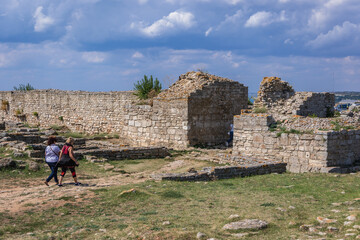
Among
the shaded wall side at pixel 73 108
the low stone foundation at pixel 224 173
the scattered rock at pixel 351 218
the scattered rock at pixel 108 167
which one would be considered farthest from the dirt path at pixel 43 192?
the shaded wall side at pixel 73 108

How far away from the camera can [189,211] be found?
726 centimetres

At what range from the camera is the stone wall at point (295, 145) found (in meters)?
11.7

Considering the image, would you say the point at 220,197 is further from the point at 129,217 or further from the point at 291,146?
the point at 291,146

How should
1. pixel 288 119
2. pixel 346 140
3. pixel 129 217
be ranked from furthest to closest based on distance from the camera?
pixel 288 119 → pixel 346 140 → pixel 129 217

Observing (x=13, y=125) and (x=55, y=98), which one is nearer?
(x=13, y=125)

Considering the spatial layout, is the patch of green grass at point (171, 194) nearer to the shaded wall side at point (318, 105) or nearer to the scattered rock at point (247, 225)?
the scattered rock at point (247, 225)

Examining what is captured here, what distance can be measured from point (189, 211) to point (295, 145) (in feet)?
20.1

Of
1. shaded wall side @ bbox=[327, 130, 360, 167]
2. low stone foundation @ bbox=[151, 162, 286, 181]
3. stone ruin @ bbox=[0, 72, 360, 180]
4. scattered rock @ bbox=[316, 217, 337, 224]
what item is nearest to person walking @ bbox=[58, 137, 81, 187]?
low stone foundation @ bbox=[151, 162, 286, 181]

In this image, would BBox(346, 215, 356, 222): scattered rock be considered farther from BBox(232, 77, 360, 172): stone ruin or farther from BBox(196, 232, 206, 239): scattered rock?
BBox(232, 77, 360, 172): stone ruin

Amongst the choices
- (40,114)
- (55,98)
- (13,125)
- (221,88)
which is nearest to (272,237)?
(221,88)

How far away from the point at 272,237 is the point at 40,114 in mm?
27956

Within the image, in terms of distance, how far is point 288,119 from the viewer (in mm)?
13086

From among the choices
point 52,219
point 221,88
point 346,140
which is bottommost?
point 52,219

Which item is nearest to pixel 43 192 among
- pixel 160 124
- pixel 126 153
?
pixel 126 153
